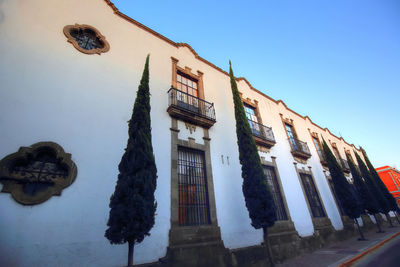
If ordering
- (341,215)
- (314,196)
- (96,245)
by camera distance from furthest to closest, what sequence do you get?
(341,215) < (314,196) < (96,245)

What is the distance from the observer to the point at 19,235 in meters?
3.57

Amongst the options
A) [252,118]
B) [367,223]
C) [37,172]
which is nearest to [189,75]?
[252,118]

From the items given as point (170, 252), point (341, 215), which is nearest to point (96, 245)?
point (170, 252)

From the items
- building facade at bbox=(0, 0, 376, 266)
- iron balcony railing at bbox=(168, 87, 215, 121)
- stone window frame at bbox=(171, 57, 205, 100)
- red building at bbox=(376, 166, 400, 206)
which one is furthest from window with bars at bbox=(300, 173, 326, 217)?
red building at bbox=(376, 166, 400, 206)

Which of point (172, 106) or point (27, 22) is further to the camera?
point (172, 106)

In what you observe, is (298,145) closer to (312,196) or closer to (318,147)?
(312,196)

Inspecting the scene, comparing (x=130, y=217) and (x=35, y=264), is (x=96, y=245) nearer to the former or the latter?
(x=35, y=264)

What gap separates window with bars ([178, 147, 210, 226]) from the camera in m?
5.82

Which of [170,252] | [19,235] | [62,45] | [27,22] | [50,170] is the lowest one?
[170,252]

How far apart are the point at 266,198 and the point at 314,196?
23.7 ft

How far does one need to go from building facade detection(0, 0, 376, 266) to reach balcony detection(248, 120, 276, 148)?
94 millimetres

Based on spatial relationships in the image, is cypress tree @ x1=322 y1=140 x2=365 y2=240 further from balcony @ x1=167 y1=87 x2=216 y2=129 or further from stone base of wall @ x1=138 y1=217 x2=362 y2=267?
balcony @ x1=167 y1=87 x2=216 y2=129

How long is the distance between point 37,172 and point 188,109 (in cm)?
487

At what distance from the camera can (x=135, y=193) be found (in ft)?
12.0
